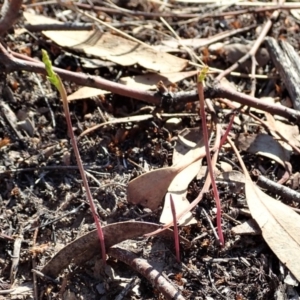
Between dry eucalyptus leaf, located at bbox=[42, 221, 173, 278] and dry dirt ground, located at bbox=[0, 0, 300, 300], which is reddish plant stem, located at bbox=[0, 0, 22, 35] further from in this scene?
dry eucalyptus leaf, located at bbox=[42, 221, 173, 278]

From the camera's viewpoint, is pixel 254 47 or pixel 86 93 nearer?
pixel 86 93

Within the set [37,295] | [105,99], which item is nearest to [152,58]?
[105,99]

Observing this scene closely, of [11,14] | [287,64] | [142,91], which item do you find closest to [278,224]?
[142,91]

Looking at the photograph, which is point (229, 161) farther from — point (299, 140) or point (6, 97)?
point (6, 97)

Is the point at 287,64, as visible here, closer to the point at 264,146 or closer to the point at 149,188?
the point at 264,146

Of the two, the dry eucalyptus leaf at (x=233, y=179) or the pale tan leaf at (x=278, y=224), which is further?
the dry eucalyptus leaf at (x=233, y=179)

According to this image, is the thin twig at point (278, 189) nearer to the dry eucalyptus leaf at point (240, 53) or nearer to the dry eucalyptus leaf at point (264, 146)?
the dry eucalyptus leaf at point (264, 146)

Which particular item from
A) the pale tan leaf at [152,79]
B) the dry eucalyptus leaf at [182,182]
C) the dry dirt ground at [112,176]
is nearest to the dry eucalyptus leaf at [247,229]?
the dry dirt ground at [112,176]
